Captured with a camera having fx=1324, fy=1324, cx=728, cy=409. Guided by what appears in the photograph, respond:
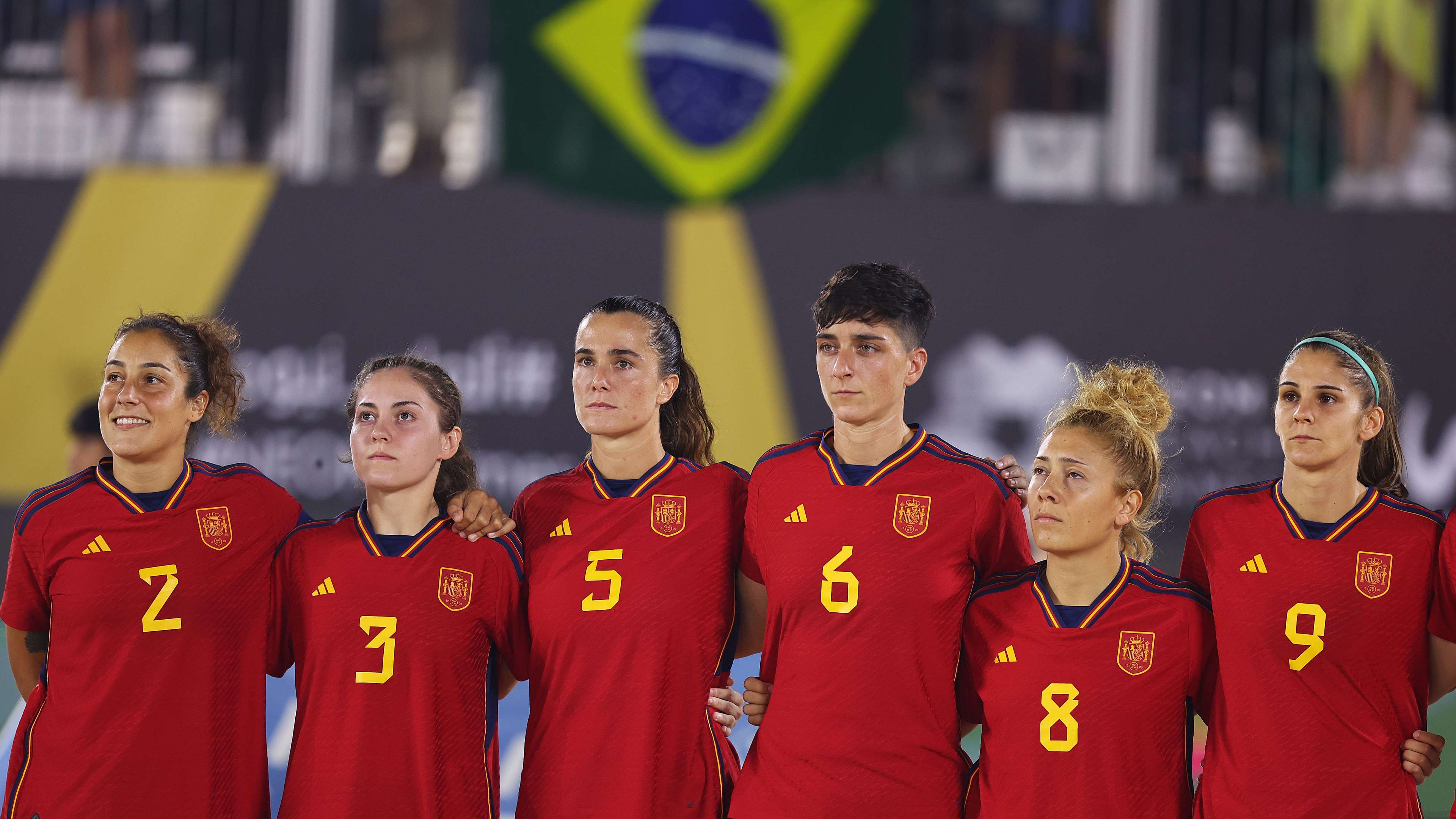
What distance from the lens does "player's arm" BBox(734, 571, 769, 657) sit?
3.43 metres

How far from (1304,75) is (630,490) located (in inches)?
232

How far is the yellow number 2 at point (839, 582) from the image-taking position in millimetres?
3154

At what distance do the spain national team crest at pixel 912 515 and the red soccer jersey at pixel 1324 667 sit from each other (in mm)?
728

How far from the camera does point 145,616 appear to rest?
127 inches

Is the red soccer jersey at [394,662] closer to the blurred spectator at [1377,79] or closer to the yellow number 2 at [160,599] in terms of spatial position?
the yellow number 2 at [160,599]

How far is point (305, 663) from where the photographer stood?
325 centimetres

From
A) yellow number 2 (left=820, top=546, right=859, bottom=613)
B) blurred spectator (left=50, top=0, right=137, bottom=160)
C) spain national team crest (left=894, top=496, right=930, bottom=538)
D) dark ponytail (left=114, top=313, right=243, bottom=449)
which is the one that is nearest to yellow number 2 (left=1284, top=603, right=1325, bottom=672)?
spain national team crest (left=894, top=496, right=930, bottom=538)

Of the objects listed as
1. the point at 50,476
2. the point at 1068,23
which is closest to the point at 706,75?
the point at 1068,23

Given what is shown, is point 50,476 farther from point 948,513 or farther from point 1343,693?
point 1343,693

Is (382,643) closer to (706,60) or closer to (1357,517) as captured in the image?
(1357,517)

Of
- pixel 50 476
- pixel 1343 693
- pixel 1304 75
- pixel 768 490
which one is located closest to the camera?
pixel 1343 693

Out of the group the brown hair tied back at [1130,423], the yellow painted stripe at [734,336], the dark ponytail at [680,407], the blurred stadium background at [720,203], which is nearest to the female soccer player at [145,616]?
the dark ponytail at [680,407]

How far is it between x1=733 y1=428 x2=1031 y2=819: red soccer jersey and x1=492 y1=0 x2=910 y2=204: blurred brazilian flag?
4137 millimetres

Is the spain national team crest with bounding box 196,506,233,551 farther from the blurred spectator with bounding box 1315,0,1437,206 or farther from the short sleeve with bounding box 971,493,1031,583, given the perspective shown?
the blurred spectator with bounding box 1315,0,1437,206
